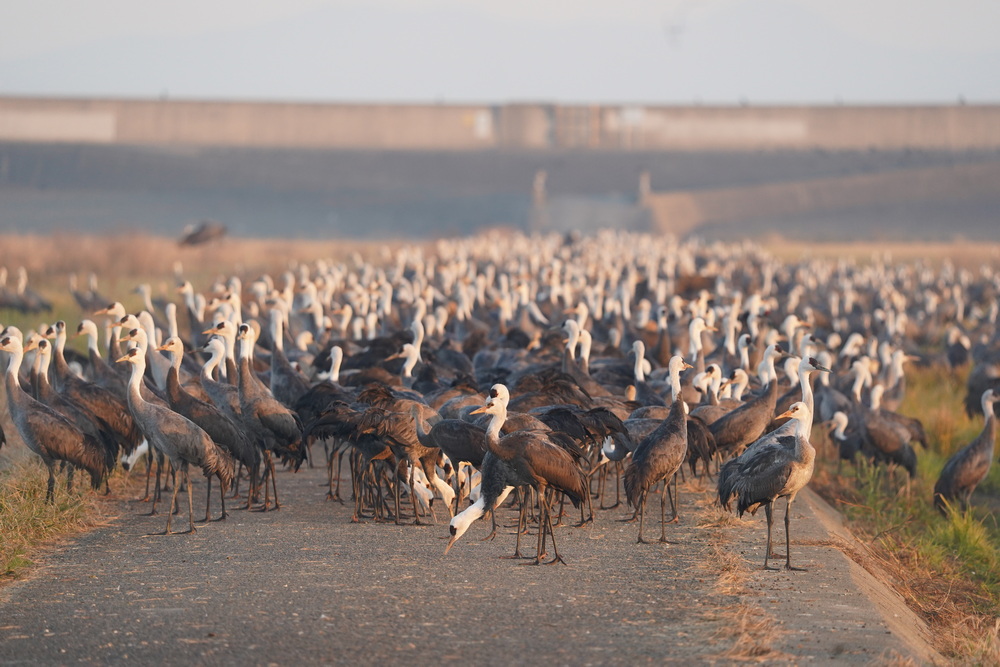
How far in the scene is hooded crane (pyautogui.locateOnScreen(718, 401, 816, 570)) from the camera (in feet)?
33.7

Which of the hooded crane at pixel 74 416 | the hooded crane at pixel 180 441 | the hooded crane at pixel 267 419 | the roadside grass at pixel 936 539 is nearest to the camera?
the roadside grass at pixel 936 539

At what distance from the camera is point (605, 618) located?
340 inches

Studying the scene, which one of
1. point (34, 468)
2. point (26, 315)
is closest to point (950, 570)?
point (34, 468)

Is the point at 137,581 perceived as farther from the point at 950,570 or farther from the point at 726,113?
the point at 726,113

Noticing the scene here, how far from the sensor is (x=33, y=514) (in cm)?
1066

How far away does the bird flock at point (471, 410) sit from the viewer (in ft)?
35.3

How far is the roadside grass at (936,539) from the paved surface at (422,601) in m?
0.59

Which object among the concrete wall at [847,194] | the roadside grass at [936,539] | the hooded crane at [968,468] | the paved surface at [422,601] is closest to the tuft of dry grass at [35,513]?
the paved surface at [422,601]

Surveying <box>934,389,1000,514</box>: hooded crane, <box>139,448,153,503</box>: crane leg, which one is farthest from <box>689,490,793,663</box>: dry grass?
<box>139,448,153,503</box>: crane leg

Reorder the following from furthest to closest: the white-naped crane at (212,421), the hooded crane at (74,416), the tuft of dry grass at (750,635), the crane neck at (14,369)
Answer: the hooded crane at (74,416), the white-naped crane at (212,421), the crane neck at (14,369), the tuft of dry grass at (750,635)

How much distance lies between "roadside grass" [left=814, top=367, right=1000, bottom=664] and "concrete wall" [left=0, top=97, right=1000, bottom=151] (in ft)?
168

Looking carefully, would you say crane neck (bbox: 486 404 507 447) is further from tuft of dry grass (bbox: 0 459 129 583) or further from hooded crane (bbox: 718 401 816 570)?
tuft of dry grass (bbox: 0 459 129 583)

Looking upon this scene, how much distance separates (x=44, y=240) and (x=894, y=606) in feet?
123

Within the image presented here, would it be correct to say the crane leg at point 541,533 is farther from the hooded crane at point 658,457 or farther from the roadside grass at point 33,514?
the roadside grass at point 33,514
